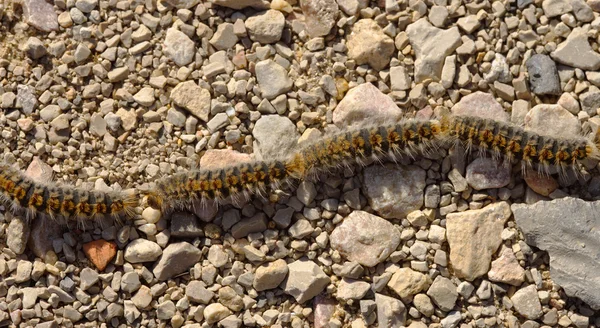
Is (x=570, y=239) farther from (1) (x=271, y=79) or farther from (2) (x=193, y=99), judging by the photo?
(2) (x=193, y=99)

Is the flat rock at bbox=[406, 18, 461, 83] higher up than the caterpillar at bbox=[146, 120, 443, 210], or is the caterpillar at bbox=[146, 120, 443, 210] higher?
the flat rock at bbox=[406, 18, 461, 83]

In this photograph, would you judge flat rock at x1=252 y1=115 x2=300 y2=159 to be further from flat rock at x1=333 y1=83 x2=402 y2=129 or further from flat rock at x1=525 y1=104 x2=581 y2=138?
flat rock at x1=525 y1=104 x2=581 y2=138

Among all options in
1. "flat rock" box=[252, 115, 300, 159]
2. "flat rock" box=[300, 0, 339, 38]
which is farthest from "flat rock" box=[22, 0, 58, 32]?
"flat rock" box=[300, 0, 339, 38]

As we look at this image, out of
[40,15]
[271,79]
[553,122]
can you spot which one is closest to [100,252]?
[271,79]

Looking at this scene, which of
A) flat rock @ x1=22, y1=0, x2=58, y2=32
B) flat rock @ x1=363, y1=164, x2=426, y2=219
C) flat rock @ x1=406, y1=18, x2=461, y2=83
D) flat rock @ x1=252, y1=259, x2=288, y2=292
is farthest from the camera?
flat rock @ x1=22, y1=0, x2=58, y2=32

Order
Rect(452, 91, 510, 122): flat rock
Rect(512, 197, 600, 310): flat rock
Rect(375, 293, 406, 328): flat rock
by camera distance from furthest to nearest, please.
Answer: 1. Rect(452, 91, 510, 122): flat rock
2. Rect(375, 293, 406, 328): flat rock
3. Rect(512, 197, 600, 310): flat rock

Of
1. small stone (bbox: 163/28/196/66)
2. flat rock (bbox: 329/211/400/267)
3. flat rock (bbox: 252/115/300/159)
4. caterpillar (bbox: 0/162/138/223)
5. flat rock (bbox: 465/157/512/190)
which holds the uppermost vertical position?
small stone (bbox: 163/28/196/66)

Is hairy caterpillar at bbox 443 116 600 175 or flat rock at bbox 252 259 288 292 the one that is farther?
flat rock at bbox 252 259 288 292

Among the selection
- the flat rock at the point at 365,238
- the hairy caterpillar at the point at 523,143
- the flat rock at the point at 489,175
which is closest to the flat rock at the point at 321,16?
the hairy caterpillar at the point at 523,143
